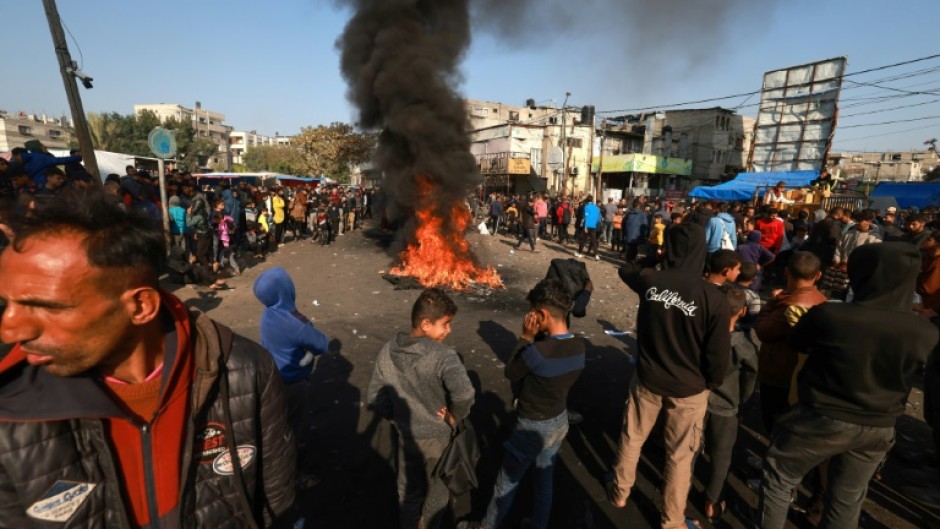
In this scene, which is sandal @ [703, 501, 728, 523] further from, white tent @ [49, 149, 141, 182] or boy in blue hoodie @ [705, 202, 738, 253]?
white tent @ [49, 149, 141, 182]

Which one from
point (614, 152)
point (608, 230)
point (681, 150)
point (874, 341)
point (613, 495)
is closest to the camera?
point (874, 341)

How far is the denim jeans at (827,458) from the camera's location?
2303mm

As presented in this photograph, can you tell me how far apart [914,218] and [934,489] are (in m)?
5.85

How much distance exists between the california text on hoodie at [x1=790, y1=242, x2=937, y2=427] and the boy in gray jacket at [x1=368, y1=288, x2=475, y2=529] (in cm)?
205

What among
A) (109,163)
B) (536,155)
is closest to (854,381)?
(109,163)

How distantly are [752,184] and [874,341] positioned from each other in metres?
19.2

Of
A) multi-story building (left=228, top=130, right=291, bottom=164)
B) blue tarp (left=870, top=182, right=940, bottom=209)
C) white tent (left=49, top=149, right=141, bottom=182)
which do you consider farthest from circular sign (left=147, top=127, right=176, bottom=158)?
multi-story building (left=228, top=130, right=291, bottom=164)

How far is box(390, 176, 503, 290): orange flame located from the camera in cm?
984

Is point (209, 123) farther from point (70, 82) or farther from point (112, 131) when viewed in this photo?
point (70, 82)

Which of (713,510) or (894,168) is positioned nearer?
(713,510)

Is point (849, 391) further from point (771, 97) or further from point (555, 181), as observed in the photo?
point (555, 181)

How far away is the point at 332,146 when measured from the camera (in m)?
33.5

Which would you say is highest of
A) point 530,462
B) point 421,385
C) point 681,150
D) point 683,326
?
point 681,150

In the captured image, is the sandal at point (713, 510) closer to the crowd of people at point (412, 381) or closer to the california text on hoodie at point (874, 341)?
the crowd of people at point (412, 381)
